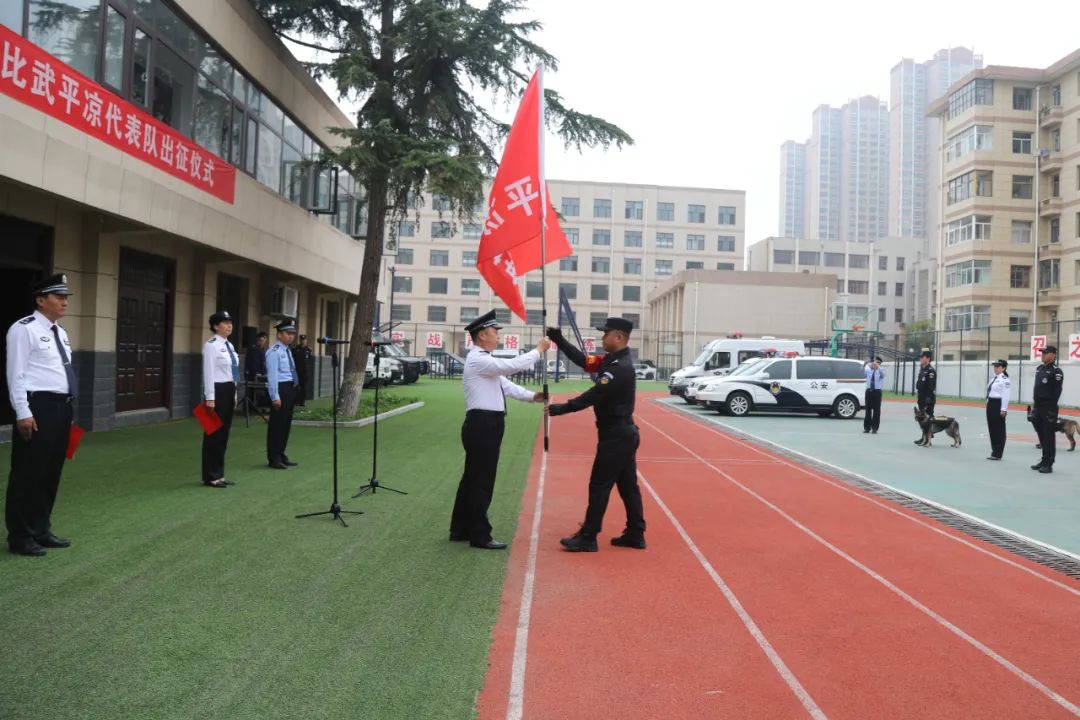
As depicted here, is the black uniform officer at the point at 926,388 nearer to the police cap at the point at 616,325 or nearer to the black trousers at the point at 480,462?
the police cap at the point at 616,325

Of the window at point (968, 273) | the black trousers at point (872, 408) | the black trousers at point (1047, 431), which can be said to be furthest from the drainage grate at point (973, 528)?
the window at point (968, 273)

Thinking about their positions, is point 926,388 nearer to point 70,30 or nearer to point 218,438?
point 218,438

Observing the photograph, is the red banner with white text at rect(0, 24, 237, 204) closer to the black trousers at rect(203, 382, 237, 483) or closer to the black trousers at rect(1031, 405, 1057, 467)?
the black trousers at rect(203, 382, 237, 483)

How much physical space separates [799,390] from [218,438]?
17743 millimetres

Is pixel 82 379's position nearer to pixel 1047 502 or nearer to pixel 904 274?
pixel 1047 502

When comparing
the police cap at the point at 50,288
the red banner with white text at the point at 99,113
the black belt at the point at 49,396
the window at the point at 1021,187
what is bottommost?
the black belt at the point at 49,396

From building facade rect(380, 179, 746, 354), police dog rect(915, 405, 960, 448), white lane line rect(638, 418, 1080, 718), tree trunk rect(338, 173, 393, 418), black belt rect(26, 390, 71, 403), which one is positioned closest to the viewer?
white lane line rect(638, 418, 1080, 718)

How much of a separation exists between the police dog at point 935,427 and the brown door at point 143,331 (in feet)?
48.6

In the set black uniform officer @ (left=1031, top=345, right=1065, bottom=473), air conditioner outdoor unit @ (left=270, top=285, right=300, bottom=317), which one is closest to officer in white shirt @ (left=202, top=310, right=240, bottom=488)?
black uniform officer @ (left=1031, top=345, right=1065, bottom=473)

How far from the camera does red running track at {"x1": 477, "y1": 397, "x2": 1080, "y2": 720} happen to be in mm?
3891

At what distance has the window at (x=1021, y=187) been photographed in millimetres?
46844

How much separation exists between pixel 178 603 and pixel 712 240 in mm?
77278

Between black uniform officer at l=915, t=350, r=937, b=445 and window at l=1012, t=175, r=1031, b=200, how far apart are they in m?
36.6

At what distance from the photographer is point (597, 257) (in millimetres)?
76500
